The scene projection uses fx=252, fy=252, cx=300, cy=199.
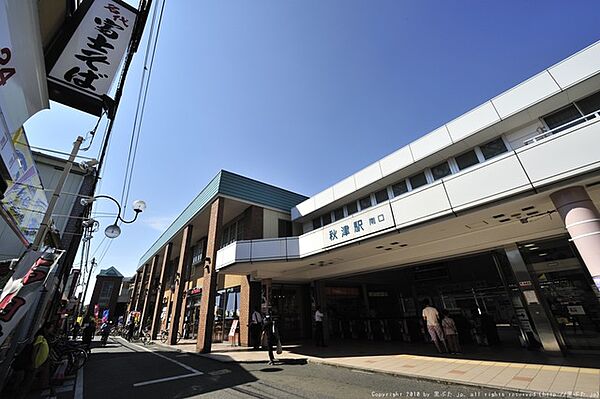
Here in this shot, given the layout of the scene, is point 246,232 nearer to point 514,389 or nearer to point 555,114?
point 514,389

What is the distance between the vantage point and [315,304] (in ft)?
46.1

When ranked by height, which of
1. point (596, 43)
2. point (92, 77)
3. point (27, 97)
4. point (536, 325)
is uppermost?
point (596, 43)

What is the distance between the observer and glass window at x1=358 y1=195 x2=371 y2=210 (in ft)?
39.7

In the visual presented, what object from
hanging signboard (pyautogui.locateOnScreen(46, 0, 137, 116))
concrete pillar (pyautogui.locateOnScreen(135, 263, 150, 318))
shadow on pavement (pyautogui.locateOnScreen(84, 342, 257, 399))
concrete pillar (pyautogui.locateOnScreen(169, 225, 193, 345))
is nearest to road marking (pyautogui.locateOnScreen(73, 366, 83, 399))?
shadow on pavement (pyautogui.locateOnScreen(84, 342, 257, 399))

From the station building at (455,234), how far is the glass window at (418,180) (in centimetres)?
5

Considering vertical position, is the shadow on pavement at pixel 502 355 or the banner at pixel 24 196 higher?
the banner at pixel 24 196

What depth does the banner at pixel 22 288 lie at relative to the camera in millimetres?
3738

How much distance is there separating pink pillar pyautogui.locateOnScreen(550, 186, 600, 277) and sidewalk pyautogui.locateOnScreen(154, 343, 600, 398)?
2191 millimetres

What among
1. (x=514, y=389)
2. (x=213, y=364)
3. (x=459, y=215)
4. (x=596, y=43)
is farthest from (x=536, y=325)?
(x=213, y=364)

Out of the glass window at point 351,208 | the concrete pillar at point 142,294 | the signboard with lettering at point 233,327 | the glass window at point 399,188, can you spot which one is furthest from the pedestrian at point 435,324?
the concrete pillar at point 142,294

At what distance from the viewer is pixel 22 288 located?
12.9ft

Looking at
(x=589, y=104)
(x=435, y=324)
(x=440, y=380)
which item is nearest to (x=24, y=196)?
(x=440, y=380)

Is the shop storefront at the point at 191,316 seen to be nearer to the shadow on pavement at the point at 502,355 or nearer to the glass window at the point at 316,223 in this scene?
the glass window at the point at 316,223

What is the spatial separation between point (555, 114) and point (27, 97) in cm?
1253
